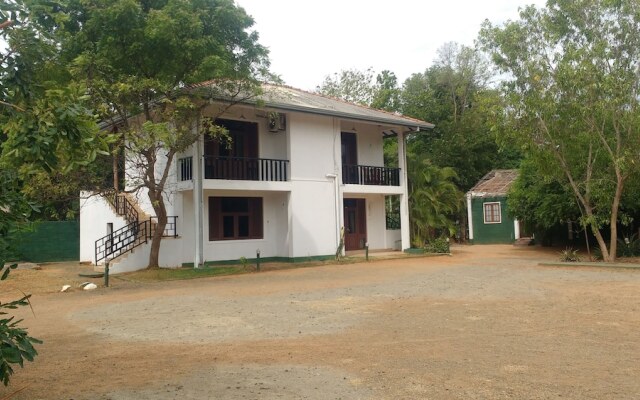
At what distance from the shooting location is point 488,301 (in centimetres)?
993

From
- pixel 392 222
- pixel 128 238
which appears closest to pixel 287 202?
pixel 128 238

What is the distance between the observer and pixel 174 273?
16.0 metres

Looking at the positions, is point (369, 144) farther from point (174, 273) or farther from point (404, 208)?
point (174, 273)

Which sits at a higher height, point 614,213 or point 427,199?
point 427,199

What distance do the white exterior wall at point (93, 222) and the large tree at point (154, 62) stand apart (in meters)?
4.58

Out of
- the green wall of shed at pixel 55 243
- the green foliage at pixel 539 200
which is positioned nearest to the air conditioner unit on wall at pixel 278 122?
the green foliage at pixel 539 200

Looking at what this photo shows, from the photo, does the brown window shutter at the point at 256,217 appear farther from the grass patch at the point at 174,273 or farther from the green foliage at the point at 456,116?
the green foliage at the point at 456,116

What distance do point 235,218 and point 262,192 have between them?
1359mm

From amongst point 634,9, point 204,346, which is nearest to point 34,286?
point 204,346

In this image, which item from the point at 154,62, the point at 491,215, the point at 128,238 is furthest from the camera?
the point at 491,215

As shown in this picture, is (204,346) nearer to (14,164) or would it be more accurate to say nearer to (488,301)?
(14,164)

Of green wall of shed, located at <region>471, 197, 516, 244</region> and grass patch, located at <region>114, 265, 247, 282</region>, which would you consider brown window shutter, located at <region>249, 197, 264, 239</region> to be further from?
green wall of shed, located at <region>471, 197, 516, 244</region>

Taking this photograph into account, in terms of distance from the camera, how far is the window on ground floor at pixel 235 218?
741 inches

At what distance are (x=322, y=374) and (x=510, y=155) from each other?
1531 inches
